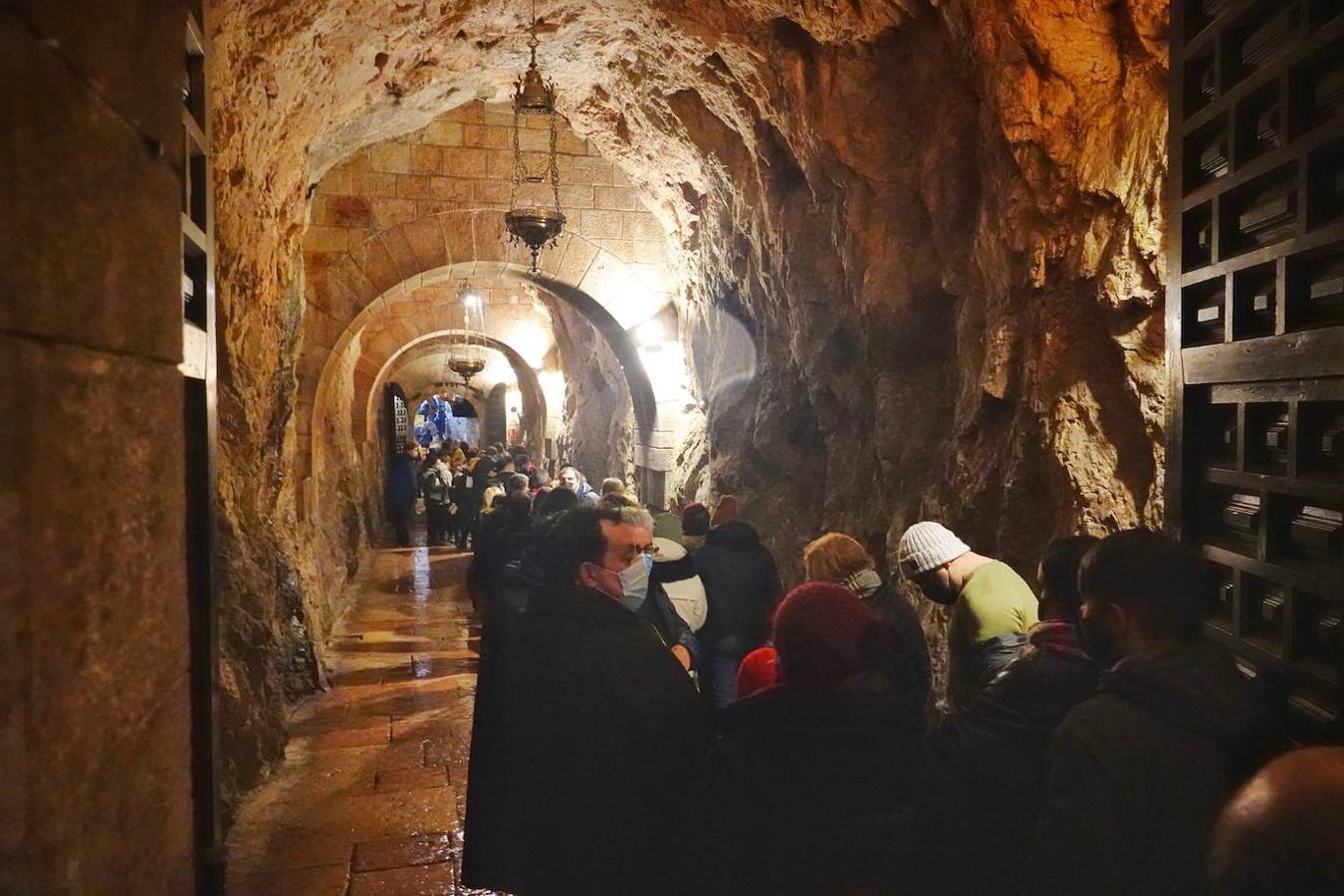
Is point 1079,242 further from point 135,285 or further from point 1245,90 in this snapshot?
point 135,285

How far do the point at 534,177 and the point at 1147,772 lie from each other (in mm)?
7882

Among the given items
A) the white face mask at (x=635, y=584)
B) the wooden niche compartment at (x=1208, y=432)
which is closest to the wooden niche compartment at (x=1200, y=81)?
the wooden niche compartment at (x=1208, y=432)

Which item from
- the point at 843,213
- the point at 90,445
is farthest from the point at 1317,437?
the point at 843,213

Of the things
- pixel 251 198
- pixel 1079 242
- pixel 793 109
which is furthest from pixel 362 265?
pixel 1079 242

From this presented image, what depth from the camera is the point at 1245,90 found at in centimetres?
196

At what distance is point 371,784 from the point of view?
4906 mm

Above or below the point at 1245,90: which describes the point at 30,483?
below

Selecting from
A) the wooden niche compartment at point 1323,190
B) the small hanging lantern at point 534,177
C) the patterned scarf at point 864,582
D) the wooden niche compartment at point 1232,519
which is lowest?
the patterned scarf at point 864,582

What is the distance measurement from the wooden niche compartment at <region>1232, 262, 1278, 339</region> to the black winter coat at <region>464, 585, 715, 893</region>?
1.43 m

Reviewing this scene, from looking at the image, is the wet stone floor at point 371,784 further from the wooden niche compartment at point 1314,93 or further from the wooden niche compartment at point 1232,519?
the wooden niche compartment at point 1314,93

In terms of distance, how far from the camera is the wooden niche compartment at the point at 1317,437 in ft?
5.87

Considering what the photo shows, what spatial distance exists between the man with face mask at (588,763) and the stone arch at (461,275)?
6674 millimetres

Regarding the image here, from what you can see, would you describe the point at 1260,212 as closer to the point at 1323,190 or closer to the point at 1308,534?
the point at 1323,190

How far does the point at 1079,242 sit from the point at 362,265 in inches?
255
